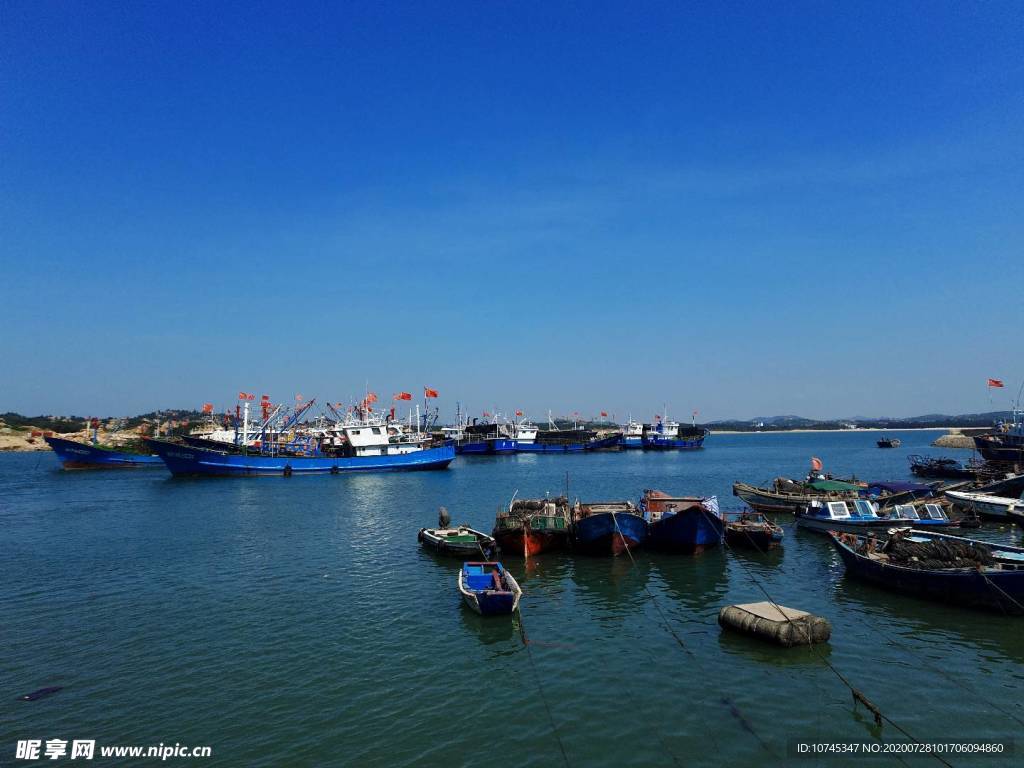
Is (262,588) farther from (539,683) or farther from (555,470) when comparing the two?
(555,470)

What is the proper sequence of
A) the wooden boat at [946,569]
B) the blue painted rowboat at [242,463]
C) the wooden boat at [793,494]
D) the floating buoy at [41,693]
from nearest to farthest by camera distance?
the floating buoy at [41,693], the wooden boat at [946,569], the wooden boat at [793,494], the blue painted rowboat at [242,463]

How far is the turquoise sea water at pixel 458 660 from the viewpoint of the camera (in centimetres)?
1248

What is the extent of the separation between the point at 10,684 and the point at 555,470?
78475mm

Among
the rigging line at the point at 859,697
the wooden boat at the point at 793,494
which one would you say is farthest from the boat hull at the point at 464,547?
the wooden boat at the point at 793,494

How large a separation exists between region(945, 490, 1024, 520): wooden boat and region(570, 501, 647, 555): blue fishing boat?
21270 mm

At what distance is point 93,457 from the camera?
285 feet

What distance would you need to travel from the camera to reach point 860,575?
2319cm

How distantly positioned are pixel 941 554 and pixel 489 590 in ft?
53.4

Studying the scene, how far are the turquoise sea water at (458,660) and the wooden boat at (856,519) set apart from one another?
2.78 metres

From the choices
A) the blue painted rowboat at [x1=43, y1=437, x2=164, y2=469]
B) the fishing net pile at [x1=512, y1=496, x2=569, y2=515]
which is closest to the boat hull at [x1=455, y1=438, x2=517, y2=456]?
the blue painted rowboat at [x1=43, y1=437, x2=164, y2=469]

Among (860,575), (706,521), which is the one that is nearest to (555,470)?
(706,521)

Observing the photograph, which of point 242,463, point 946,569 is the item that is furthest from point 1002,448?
point 242,463

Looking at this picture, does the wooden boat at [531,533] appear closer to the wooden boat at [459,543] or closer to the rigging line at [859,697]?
the wooden boat at [459,543]

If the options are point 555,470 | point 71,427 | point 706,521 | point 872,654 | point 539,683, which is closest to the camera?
point 539,683
